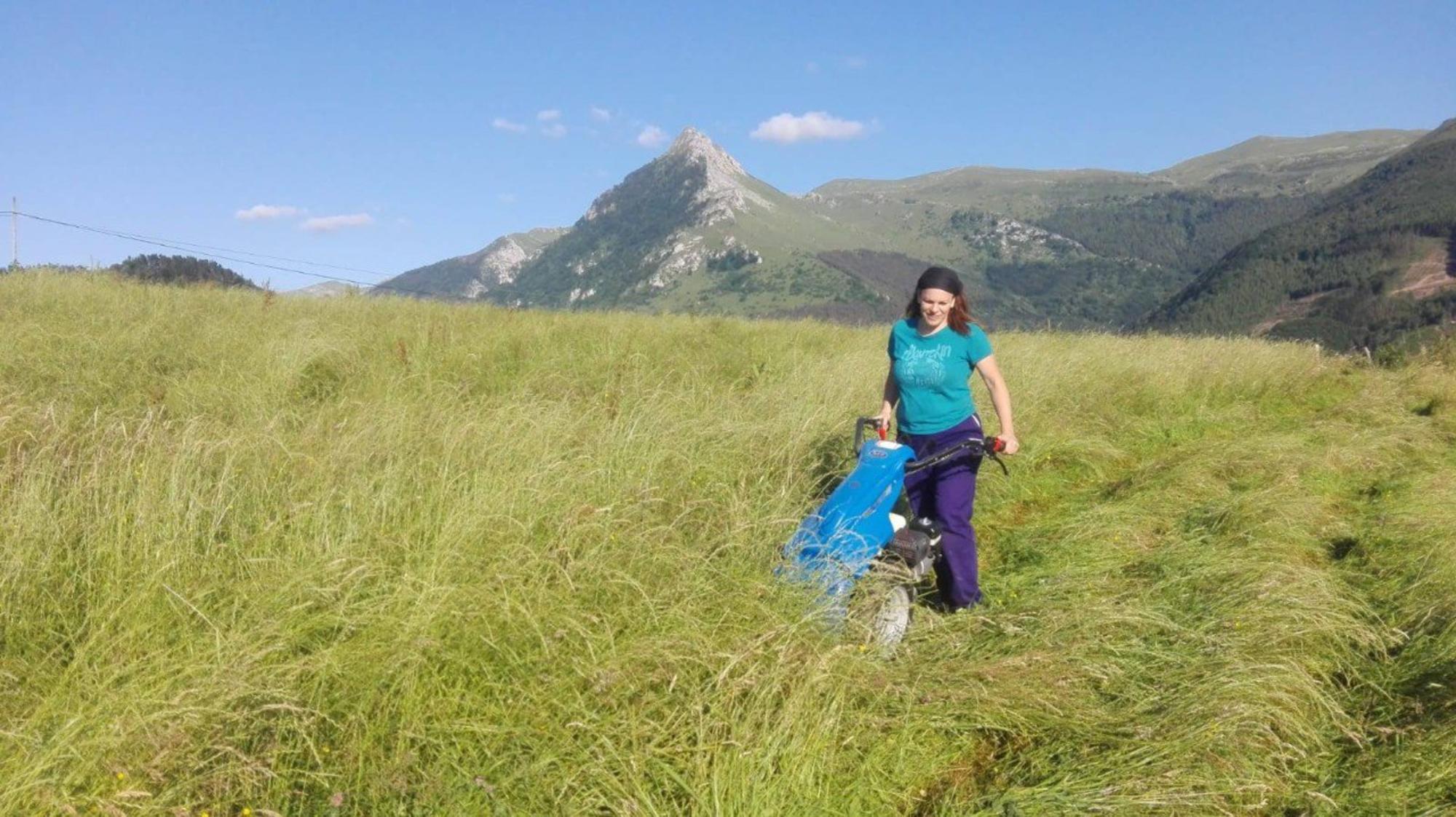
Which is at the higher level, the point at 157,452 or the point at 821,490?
the point at 157,452

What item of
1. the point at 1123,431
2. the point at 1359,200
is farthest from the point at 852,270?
the point at 1123,431

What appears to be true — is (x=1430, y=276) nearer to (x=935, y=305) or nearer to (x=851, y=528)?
(x=935, y=305)

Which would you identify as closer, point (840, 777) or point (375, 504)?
point (840, 777)

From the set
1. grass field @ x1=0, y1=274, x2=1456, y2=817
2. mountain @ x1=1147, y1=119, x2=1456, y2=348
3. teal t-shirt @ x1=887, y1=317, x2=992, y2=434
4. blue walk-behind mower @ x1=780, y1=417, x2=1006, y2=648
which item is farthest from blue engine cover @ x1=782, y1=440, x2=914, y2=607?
mountain @ x1=1147, y1=119, x2=1456, y2=348

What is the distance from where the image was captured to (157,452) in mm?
3201

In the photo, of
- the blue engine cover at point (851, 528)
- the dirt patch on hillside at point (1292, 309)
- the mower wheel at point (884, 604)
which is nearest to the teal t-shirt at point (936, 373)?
the blue engine cover at point (851, 528)

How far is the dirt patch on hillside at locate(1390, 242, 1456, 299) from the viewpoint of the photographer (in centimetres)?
8800

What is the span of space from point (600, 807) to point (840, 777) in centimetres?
71

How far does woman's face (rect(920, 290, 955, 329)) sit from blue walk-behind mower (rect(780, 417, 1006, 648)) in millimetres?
668

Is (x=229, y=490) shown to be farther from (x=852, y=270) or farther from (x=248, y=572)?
(x=852, y=270)

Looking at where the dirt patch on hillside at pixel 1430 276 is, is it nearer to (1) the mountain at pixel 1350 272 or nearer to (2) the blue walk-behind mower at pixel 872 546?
(1) the mountain at pixel 1350 272

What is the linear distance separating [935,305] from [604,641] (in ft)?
7.71

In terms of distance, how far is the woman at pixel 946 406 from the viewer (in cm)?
392

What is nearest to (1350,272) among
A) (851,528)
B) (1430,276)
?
(1430,276)
